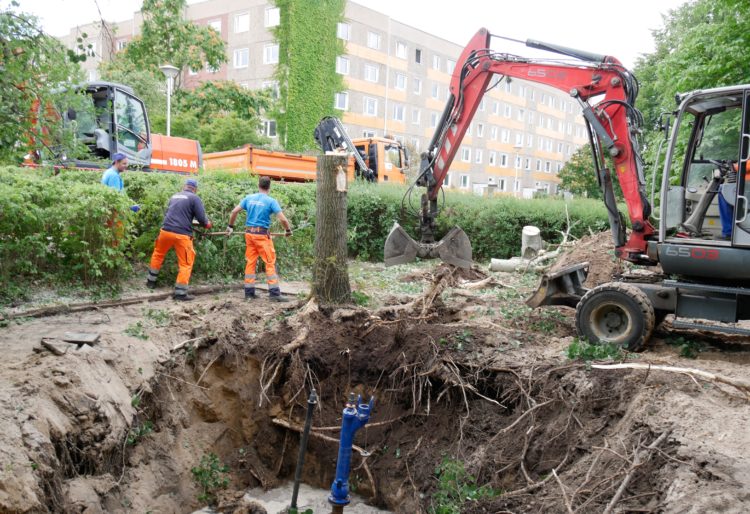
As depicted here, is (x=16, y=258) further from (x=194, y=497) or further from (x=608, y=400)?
(x=608, y=400)

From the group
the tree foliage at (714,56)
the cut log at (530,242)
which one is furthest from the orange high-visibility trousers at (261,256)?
the tree foliage at (714,56)

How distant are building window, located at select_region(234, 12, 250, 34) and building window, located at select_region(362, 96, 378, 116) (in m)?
8.10

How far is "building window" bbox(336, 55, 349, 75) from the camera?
113 feet

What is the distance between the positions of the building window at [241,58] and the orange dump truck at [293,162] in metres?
15.8

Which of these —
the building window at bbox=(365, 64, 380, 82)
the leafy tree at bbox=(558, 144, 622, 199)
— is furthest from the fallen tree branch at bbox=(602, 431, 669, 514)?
the leafy tree at bbox=(558, 144, 622, 199)

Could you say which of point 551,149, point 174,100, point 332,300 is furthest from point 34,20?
point 551,149

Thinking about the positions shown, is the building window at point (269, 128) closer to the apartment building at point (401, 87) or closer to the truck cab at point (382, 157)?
the apartment building at point (401, 87)

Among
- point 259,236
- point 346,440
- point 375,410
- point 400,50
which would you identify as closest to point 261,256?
point 259,236

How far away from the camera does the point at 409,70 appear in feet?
131

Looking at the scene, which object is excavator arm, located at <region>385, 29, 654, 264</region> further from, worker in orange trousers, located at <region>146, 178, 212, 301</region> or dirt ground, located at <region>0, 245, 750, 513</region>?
worker in orange trousers, located at <region>146, 178, 212, 301</region>

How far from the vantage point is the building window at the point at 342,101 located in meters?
34.9

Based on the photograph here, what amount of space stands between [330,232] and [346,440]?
11.2ft

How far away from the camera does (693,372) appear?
5.40 m

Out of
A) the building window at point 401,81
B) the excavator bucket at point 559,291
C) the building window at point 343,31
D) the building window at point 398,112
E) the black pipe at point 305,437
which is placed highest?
the building window at point 343,31
